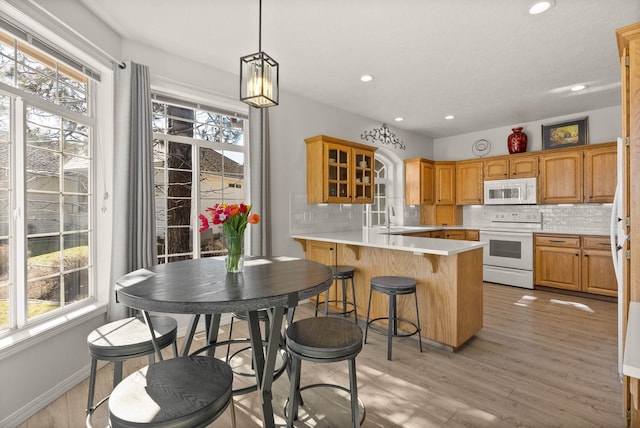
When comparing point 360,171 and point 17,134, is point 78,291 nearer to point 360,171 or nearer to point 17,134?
point 17,134

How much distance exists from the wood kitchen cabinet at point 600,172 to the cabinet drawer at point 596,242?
1.95 feet

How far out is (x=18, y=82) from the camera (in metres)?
1.96

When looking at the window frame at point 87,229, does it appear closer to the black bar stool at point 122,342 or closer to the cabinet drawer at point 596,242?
the black bar stool at point 122,342

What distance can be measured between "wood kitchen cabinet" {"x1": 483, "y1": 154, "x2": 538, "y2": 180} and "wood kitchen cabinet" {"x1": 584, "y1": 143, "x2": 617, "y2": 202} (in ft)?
2.09

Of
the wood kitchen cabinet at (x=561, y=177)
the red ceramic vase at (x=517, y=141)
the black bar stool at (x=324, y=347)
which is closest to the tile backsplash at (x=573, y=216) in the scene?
the wood kitchen cabinet at (x=561, y=177)

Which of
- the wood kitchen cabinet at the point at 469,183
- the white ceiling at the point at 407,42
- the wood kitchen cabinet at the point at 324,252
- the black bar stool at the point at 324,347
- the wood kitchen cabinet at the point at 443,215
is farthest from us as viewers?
the wood kitchen cabinet at the point at 443,215

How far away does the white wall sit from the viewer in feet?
14.7

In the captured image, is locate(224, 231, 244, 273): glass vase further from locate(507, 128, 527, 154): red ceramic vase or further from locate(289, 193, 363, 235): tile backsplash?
locate(507, 128, 527, 154): red ceramic vase

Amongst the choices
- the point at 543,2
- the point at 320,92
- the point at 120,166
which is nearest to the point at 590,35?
the point at 543,2

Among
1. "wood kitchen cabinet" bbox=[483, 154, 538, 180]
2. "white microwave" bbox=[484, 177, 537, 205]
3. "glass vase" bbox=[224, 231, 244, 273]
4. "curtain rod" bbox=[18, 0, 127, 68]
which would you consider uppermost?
"curtain rod" bbox=[18, 0, 127, 68]

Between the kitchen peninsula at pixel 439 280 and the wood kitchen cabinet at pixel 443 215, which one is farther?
the wood kitchen cabinet at pixel 443 215

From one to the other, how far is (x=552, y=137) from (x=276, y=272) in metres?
5.22

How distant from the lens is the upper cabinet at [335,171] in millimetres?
4008

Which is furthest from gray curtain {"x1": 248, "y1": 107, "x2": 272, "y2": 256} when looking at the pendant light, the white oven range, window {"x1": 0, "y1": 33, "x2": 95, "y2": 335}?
the white oven range
